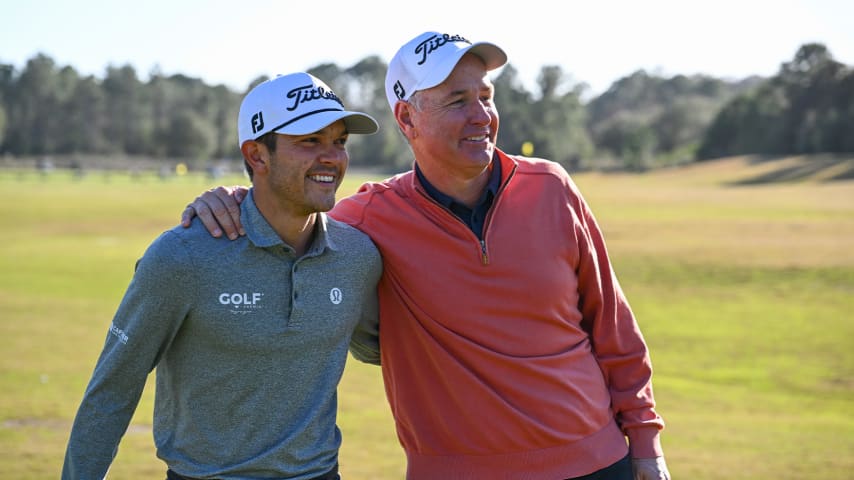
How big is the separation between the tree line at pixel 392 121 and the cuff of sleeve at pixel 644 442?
8555cm

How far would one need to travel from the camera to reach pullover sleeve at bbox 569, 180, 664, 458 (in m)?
3.58

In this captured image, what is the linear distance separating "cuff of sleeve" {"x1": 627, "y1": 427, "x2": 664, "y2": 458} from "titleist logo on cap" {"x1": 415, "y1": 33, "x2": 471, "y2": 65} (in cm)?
151

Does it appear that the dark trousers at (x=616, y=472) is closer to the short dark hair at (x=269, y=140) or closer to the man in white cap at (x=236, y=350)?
the man in white cap at (x=236, y=350)

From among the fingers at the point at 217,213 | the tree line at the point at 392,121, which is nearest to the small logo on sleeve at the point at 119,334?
the fingers at the point at 217,213

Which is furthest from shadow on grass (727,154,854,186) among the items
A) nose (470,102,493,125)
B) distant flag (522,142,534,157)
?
nose (470,102,493,125)

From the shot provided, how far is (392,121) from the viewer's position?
110 meters

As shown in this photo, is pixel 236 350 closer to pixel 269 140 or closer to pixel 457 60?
pixel 269 140

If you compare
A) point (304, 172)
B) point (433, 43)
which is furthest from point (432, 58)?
point (304, 172)

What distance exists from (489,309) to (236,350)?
34.9 inches

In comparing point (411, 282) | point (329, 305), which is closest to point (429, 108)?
point (411, 282)

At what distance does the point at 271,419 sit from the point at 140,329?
1.52ft

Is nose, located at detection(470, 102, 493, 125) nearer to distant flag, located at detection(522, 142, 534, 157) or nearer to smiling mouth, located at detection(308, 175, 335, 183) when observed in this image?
smiling mouth, located at detection(308, 175, 335, 183)

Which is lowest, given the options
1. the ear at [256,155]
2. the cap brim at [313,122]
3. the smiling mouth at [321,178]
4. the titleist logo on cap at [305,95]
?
the smiling mouth at [321,178]

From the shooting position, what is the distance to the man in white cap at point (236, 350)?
2947 mm
